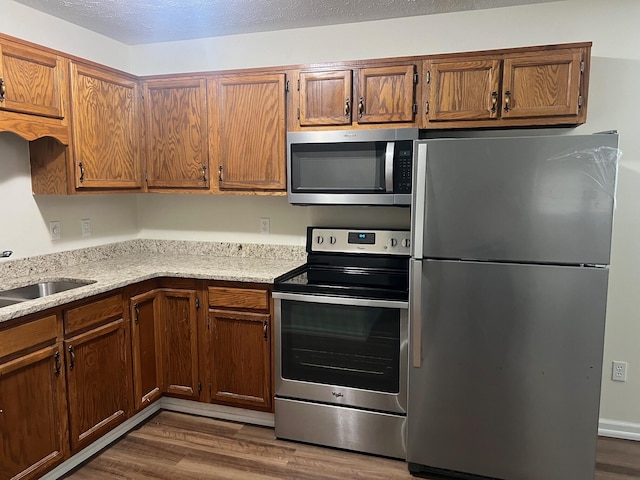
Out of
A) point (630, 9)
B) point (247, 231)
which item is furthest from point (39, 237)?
point (630, 9)

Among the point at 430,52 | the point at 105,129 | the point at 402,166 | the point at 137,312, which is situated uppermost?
the point at 430,52

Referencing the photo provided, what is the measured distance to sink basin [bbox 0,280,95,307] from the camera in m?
2.37

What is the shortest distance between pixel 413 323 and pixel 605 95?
1701 mm

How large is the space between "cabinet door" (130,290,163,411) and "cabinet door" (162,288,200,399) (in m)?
0.04

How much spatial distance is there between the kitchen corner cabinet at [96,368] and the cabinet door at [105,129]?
779 mm

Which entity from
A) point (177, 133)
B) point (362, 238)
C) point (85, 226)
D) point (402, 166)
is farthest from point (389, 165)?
point (85, 226)

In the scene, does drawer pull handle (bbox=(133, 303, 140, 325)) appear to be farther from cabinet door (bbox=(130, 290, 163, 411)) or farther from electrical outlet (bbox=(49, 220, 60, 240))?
electrical outlet (bbox=(49, 220, 60, 240))

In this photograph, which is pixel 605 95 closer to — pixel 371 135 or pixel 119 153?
pixel 371 135

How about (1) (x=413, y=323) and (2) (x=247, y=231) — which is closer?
(1) (x=413, y=323)

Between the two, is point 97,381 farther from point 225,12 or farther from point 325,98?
point 225,12

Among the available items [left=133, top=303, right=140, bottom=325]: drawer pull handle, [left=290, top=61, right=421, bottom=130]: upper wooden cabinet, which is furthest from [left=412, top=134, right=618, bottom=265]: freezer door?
[left=133, top=303, right=140, bottom=325]: drawer pull handle

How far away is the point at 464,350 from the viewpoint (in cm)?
213

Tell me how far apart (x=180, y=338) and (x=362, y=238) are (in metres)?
1.29

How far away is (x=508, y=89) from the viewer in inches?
93.4
